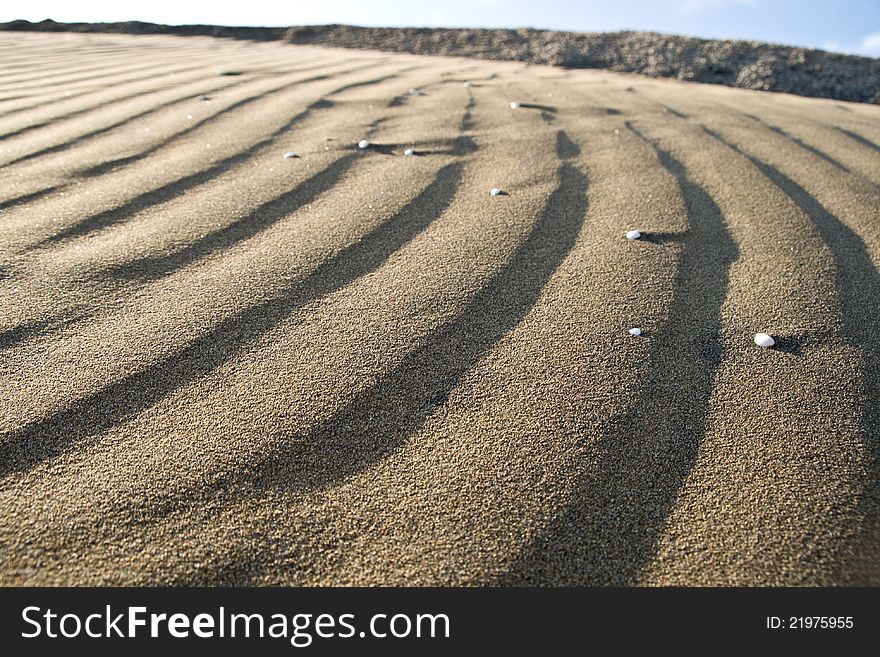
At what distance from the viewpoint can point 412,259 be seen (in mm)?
1510

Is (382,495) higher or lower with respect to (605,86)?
lower

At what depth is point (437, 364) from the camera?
1133 mm

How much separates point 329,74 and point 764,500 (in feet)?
12.1

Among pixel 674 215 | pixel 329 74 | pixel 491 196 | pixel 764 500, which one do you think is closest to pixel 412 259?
pixel 491 196

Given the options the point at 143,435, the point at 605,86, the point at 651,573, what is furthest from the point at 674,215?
the point at 605,86

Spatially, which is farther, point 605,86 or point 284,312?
point 605,86

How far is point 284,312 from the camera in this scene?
129cm

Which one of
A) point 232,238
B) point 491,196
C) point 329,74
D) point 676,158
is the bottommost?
point 232,238

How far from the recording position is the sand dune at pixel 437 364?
0.81 metres

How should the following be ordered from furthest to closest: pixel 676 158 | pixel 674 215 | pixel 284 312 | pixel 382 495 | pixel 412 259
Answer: pixel 676 158
pixel 674 215
pixel 412 259
pixel 284 312
pixel 382 495

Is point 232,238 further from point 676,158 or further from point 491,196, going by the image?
point 676,158

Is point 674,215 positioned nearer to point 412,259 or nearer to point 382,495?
point 412,259

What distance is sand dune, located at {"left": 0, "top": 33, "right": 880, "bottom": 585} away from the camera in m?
0.81
